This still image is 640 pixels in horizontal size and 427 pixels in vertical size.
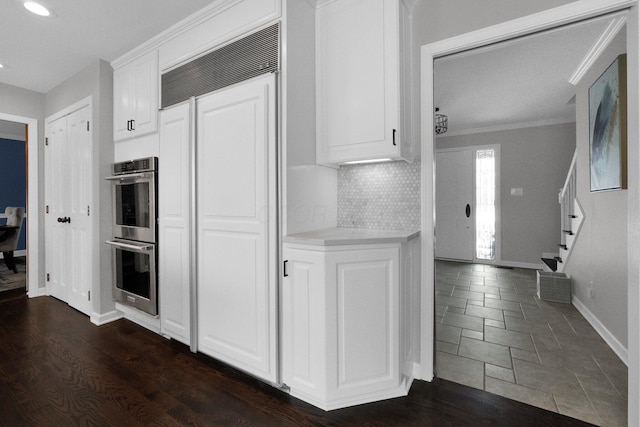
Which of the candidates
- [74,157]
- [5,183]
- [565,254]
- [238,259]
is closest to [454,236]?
[565,254]

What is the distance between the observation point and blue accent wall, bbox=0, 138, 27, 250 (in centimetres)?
589

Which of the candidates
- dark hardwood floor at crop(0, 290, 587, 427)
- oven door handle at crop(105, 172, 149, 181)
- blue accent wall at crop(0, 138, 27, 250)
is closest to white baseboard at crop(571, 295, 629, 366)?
dark hardwood floor at crop(0, 290, 587, 427)

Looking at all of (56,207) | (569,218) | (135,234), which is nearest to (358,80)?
(135,234)

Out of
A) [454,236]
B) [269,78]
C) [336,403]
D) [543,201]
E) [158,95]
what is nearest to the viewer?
[336,403]

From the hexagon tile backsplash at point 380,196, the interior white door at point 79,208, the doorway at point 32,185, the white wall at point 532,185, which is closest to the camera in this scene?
the hexagon tile backsplash at point 380,196

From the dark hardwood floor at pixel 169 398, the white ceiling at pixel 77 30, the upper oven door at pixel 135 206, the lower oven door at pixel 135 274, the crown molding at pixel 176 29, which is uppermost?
the white ceiling at pixel 77 30

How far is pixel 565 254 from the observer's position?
10.8ft

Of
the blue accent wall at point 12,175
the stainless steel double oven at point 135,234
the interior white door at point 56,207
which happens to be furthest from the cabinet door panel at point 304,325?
the blue accent wall at point 12,175

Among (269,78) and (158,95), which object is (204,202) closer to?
(269,78)

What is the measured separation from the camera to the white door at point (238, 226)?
1779 mm

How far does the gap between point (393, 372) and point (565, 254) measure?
284cm

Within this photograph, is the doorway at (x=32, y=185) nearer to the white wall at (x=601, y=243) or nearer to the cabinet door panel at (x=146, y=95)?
the cabinet door panel at (x=146, y=95)

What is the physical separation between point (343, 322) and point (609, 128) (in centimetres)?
221

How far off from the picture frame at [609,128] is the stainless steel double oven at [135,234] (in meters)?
3.27
